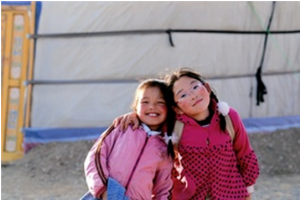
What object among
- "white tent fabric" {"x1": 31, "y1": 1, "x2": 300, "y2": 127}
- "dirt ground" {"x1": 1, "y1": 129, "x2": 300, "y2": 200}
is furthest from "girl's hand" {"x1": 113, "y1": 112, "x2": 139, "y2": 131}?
"white tent fabric" {"x1": 31, "y1": 1, "x2": 300, "y2": 127}

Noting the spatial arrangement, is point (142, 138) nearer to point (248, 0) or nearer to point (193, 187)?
point (193, 187)

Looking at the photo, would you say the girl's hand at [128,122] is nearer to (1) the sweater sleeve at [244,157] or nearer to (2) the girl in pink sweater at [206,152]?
(2) the girl in pink sweater at [206,152]

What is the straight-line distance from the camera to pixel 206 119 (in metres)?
1.89

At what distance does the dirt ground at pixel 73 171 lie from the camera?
14.1ft

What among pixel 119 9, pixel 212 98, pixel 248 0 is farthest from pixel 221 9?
pixel 212 98

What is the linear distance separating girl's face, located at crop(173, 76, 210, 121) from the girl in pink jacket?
2.0 inches

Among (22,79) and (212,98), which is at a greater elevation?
(212,98)

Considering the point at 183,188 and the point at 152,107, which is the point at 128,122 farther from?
the point at 183,188

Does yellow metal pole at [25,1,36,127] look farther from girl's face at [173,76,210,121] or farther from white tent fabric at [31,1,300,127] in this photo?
girl's face at [173,76,210,121]

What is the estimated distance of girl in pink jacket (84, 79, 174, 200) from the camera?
1832 millimetres

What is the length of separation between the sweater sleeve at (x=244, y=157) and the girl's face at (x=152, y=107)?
0.73ft

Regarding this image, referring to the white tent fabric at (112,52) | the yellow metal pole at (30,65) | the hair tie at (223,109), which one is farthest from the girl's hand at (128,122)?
the yellow metal pole at (30,65)

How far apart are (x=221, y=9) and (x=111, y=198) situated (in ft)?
13.1

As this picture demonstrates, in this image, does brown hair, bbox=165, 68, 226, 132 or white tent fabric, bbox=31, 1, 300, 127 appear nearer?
brown hair, bbox=165, 68, 226, 132
